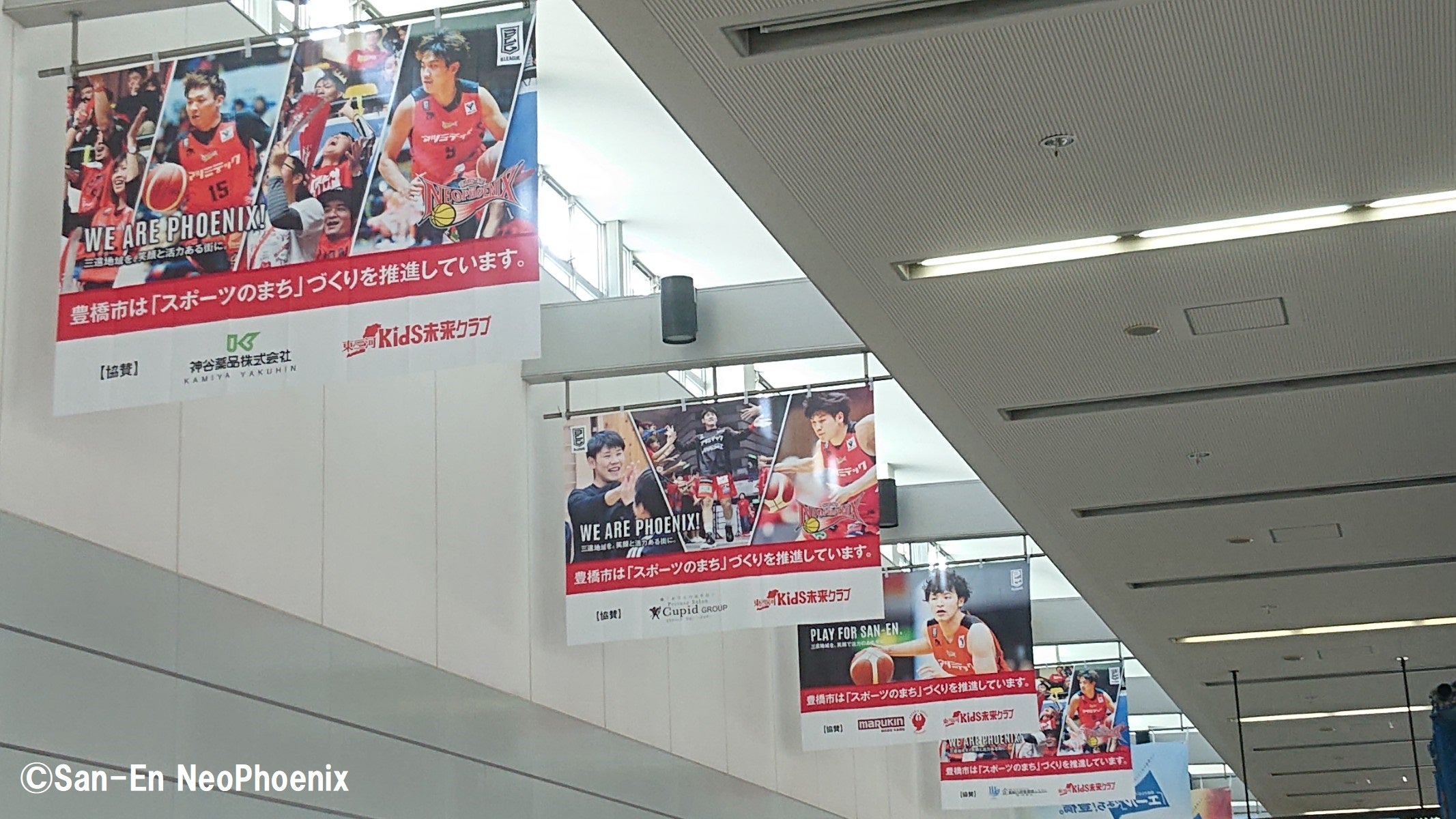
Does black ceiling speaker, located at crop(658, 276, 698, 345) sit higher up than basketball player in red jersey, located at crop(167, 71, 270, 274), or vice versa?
black ceiling speaker, located at crop(658, 276, 698, 345)

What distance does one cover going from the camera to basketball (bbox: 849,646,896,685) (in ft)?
49.4

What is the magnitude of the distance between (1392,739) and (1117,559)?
9.94m

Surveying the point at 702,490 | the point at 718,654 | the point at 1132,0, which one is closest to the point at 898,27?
the point at 1132,0

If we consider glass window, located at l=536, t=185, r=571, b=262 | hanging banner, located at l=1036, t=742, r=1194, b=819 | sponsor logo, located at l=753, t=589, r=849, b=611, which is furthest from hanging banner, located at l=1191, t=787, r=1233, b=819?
sponsor logo, located at l=753, t=589, r=849, b=611

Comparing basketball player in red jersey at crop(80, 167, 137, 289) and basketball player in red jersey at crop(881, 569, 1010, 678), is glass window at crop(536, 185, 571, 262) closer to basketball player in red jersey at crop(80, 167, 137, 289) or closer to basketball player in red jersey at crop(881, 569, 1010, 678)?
basketball player in red jersey at crop(881, 569, 1010, 678)

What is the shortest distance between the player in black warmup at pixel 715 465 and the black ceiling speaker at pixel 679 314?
572mm

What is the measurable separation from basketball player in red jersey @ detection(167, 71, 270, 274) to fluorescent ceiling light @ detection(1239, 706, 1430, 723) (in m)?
13.3

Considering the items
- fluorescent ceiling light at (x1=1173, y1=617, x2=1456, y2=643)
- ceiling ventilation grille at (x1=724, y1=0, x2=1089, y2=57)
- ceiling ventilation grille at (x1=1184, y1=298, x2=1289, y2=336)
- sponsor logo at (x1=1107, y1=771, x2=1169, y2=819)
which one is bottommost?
sponsor logo at (x1=1107, y1=771, x2=1169, y2=819)

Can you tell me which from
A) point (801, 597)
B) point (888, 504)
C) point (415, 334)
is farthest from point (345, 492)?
point (888, 504)

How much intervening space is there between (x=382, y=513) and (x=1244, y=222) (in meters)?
6.14

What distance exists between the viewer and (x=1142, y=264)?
22.2 ft

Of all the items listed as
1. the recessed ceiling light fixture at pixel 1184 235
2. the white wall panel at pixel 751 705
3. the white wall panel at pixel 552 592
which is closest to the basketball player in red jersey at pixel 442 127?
the recessed ceiling light fixture at pixel 1184 235

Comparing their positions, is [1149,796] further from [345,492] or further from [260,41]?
[260,41]

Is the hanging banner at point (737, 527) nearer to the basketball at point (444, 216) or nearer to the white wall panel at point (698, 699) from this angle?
the white wall panel at point (698, 699)
